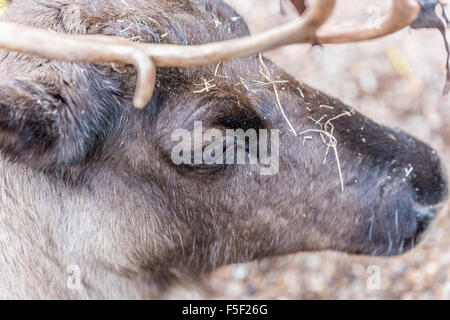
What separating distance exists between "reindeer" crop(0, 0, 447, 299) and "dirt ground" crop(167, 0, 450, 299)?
4.26 ft

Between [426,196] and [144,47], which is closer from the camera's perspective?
[144,47]

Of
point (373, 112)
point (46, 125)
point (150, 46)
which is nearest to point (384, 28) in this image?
point (150, 46)

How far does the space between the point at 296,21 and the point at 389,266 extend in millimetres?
4137

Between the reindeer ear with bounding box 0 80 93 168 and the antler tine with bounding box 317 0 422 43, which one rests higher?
the antler tine with bounding box 317 0 422 43

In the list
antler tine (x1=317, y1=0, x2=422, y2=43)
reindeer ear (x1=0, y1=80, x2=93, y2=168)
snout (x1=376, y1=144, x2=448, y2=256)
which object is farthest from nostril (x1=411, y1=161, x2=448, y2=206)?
reindeer ear (x1=0, y1=80, x2=93, y2=168)

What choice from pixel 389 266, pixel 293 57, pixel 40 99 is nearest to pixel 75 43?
pixel 40 99

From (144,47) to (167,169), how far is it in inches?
34.8

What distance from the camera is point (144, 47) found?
2.66 metres

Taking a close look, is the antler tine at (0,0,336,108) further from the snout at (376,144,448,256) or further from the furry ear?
the snout at (376,144,448,256)

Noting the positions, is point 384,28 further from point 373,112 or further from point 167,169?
point 373,112

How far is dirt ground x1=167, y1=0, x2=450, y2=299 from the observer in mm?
5855

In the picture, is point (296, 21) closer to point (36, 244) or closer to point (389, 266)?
point (36, 244)

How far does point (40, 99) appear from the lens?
290cm

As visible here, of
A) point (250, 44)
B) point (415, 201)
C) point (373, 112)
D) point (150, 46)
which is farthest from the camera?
point (373, 112)
